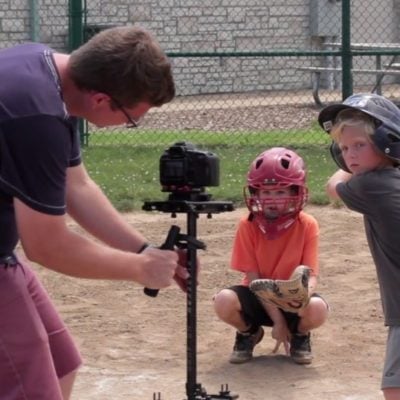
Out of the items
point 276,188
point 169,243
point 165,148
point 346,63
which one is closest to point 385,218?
point 169,243

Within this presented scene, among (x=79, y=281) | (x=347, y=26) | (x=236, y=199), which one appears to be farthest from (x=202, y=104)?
(x=79, y=281)

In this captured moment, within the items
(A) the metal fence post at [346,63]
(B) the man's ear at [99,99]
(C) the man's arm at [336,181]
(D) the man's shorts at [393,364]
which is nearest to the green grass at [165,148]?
(A) the metal fence post at [346,63]

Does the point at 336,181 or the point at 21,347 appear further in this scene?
the point at 336,181

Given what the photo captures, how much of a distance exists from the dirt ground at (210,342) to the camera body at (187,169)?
4.28 feet

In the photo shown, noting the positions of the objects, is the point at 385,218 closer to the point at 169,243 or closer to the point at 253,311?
the point at 169,243

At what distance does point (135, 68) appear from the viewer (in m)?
3.52

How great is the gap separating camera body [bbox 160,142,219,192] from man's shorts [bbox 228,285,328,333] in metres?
1.50

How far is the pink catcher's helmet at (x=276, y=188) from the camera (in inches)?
224

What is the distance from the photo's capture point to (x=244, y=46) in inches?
931

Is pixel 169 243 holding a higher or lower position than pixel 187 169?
lower

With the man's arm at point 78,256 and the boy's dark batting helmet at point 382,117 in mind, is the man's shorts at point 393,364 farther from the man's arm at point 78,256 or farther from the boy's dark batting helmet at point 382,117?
the man's arm at point 78,256

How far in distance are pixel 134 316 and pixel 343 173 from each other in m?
2.27

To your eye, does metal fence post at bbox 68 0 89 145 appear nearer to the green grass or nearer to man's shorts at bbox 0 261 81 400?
the green grass

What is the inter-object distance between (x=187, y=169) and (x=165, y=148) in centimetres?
705
